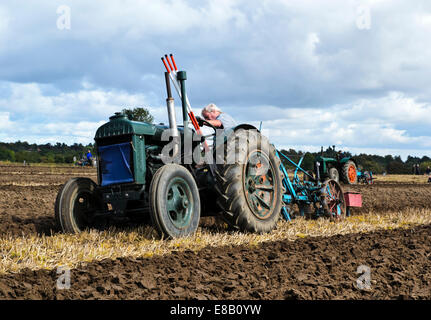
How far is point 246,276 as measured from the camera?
4113 mm

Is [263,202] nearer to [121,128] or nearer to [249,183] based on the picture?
[249,183]

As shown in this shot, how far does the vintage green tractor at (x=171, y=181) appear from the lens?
18.2ft

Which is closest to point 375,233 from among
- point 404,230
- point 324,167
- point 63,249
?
point 404,230

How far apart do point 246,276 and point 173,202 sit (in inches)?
62.8

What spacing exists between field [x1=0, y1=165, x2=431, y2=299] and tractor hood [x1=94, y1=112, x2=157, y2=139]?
1.24 m

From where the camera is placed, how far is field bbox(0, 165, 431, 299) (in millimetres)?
3654

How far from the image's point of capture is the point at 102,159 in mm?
5914

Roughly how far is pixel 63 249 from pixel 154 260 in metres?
1.03

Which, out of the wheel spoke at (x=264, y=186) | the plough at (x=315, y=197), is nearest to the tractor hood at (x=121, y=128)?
the wheel spoke at (x=264, y=186)

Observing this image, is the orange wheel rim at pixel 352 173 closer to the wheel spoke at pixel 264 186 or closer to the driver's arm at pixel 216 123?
the wheel spoke at pixel 264 186

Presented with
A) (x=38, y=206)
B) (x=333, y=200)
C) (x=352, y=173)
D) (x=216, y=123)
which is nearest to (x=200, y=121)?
(x=216, y=123)

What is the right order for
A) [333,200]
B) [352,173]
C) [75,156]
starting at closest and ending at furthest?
[333,200] < [352,173] < [75,156]
